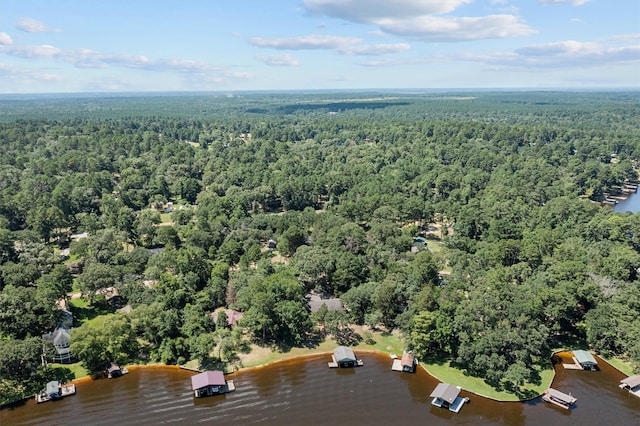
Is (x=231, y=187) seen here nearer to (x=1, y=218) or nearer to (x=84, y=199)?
(x=84, y=199)

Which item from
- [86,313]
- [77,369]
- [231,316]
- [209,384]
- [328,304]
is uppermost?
[328,304]

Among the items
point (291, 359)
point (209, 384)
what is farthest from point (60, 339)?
point (291, 359)

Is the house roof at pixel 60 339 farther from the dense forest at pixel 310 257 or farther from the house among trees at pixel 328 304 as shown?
the house among trees at pixel 328 304

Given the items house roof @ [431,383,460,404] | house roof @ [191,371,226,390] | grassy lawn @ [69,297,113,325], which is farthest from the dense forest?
house roof @ [431,383,460,404]

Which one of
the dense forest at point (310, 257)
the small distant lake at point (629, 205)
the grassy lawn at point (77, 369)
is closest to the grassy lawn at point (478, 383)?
the dense forest at point (310, 257)

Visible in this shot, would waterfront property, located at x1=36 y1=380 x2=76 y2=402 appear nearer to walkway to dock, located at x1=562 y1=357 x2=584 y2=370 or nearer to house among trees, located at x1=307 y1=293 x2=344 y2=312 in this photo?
house among trees, located at x1=307 y1=293 x2=344 y2=312

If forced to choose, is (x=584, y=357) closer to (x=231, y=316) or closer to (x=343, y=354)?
(x=343, y=354)
